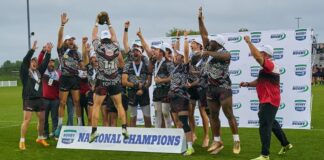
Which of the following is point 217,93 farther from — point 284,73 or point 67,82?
point 284,73

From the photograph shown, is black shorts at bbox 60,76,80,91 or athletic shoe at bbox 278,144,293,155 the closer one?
athletic shoe at bbox 278,144,293,155

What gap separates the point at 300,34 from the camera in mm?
13891

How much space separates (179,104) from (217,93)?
995mm

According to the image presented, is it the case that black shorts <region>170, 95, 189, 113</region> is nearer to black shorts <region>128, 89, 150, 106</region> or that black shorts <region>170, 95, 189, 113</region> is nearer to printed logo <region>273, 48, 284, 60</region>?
black shorts <region>128, 89, 150, 106</region>

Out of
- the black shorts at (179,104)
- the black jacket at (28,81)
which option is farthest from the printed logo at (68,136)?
the black shorts at (179,104)

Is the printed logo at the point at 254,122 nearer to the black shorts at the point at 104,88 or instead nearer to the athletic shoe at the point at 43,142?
the black shorts at the point at 104,88

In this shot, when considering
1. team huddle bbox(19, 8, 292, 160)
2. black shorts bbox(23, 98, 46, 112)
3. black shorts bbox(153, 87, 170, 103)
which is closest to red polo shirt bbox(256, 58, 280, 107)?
team huddle bbox(19, 8, 292, 160)

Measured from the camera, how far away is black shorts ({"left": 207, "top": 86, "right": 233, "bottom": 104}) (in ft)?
30.1

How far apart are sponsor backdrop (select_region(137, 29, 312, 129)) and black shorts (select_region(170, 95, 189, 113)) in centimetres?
532

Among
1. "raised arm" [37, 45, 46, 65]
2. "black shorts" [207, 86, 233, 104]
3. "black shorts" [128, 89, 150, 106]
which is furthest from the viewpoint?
"black shorts" [128, 89, 150, 106]

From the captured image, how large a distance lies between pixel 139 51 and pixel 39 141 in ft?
10.9

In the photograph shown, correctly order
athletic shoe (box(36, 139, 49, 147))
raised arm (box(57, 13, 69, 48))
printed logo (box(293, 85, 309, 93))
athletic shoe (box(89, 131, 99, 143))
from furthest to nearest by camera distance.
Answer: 1. printed logo (box(293, 85, 309, 93))
2. athletic shoe (box(36, 139, 49, 147))
3. raised arm (box(57, 13, 69, 48))
4. athletic shoe (box(89, 131, 99, 143))

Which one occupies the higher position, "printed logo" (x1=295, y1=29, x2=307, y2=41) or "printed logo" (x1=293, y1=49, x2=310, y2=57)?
"printed logo" (x1=295, y1=29, x2=307, y2=41)

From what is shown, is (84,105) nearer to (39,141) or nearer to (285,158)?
(39,141)
